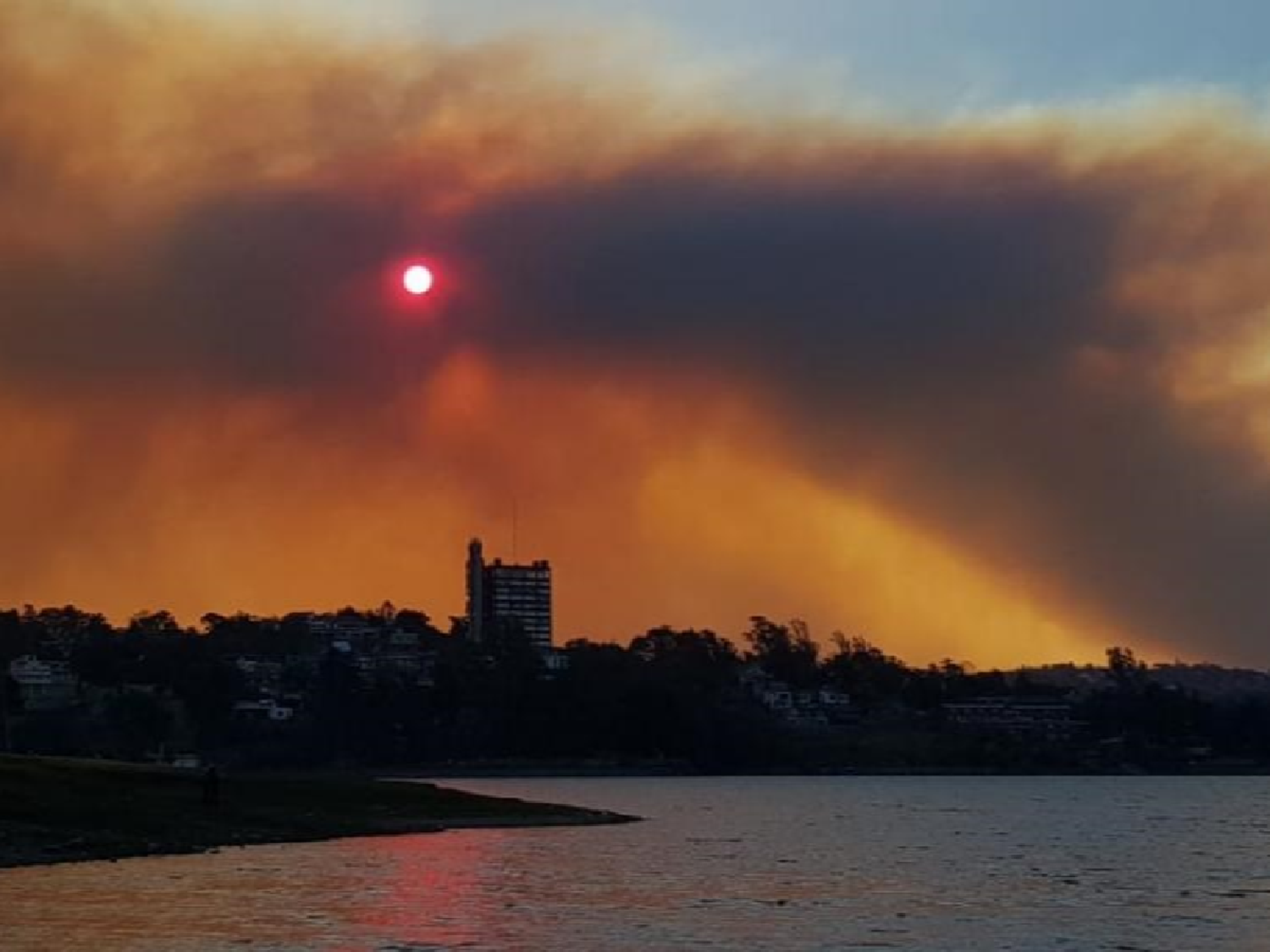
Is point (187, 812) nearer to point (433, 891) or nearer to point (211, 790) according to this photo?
point (211, 790)

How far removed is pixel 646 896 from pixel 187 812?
1257 inches

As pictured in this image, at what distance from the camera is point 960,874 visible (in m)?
84.7

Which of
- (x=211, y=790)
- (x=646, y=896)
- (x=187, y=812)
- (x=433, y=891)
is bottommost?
(x=646, y=896)

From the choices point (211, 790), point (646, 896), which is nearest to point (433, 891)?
point (646, 896)

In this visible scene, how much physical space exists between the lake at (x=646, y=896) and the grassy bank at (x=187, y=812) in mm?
2853

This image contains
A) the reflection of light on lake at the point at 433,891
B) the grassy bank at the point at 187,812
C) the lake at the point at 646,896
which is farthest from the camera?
the grassy bank at the point at 187,812

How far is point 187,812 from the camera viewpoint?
92062 millimetres

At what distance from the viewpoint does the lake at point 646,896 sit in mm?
53906

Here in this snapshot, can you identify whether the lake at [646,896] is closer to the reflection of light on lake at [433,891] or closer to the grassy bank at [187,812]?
the reflection of light on lake at [433,891]

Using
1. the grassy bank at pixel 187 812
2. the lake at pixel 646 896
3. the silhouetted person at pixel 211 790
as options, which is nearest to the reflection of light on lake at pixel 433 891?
the lake at pixel 646 896

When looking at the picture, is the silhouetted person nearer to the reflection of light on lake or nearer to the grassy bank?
the grassy bank

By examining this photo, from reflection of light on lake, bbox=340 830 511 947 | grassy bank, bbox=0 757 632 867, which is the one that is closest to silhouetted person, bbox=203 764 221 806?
grassy bank, bbox=0 757 632 867

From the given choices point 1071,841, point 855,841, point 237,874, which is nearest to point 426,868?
point 237,874

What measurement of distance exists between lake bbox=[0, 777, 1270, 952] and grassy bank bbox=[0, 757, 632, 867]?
285 centimetres
